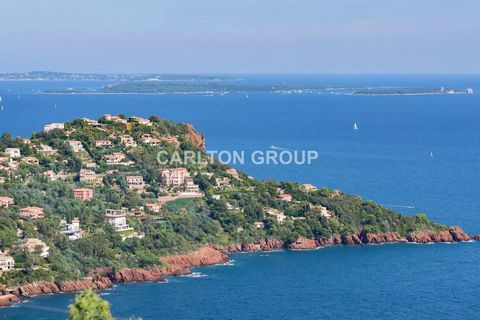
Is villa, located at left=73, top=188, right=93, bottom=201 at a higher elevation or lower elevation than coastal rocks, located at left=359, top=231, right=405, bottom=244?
higher

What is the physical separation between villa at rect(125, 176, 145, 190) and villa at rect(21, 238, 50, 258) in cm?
872

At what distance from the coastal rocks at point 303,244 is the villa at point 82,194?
8435mm

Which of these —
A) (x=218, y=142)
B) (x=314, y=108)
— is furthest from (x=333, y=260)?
(x=314, y=108)

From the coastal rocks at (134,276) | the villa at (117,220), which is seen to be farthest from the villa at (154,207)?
the coastal rocks at (134,276)

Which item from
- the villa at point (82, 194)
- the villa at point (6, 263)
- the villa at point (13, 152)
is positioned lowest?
the villa at point (6, 263)

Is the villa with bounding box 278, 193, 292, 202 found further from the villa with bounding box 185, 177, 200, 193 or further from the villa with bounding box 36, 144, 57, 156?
the villa with bounding box 36, 144, 57, 156

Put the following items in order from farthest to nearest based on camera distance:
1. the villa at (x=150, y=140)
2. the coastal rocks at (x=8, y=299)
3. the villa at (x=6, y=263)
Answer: the villa at (x=150, y=140), the villa at (x=6, y=263), the coastal rocks at (x=8, y=299)

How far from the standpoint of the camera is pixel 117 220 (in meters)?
42.9

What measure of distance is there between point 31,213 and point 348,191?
65.2ft

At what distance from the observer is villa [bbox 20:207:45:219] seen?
136ft

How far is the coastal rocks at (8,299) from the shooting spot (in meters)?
34.8

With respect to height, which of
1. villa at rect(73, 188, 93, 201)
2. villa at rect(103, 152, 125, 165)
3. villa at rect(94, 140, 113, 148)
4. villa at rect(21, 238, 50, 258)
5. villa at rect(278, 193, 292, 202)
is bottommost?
villa at rect(21, 238, 50, 258)

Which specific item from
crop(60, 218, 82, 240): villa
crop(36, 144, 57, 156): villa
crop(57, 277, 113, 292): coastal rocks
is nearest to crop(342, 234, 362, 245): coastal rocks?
crop(60, 218, 82, 240): villa

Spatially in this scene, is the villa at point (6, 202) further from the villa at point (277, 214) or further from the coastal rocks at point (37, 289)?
the villa at point (277, 214)
